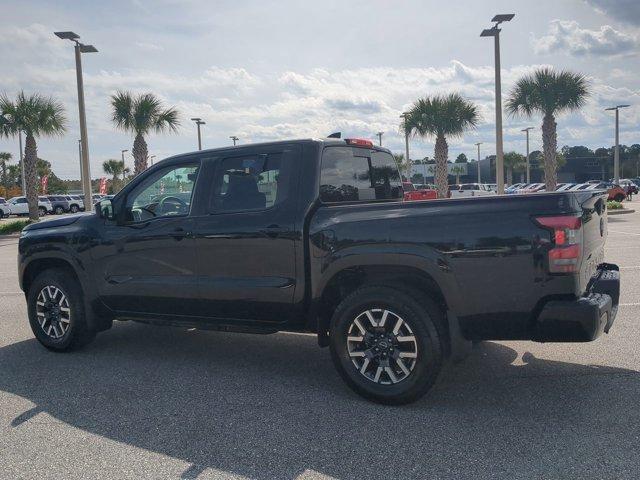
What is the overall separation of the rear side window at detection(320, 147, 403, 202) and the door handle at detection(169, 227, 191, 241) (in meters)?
1.22

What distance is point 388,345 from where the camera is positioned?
4293 mm

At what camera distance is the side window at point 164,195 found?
207 inches

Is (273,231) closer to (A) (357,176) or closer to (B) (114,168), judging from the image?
(A) (357,176)

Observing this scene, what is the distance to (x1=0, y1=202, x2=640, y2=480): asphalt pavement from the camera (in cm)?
340

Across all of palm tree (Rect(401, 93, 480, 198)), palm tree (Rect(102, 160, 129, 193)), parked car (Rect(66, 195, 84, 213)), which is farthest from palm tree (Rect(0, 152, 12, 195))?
palm tree (Rect(401, 93, 480, 198))

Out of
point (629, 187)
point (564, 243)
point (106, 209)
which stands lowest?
point (564, 243)

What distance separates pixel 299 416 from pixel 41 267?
3.45 m

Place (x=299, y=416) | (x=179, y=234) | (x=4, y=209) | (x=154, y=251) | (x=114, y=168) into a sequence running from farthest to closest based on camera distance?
1. (x=114, y=168)
2. (x=4, y=209)
3. (x=154, y=251)
4. (x=179, y=234)
5. (x=299, y=416)

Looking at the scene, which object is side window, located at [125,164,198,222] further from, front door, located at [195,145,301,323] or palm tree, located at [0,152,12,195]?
palm tree, located at [0,152,12,195]

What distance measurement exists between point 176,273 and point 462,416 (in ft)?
8.57

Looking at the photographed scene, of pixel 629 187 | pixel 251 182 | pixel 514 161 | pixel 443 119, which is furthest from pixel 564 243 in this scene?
pixel 514 161

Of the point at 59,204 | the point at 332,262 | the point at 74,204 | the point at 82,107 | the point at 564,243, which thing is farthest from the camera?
the point at 74,204

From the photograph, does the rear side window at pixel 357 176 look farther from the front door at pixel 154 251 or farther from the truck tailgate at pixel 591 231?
the truck tailgate at pixel 591 231

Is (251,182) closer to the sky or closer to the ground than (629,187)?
closer to the sky
